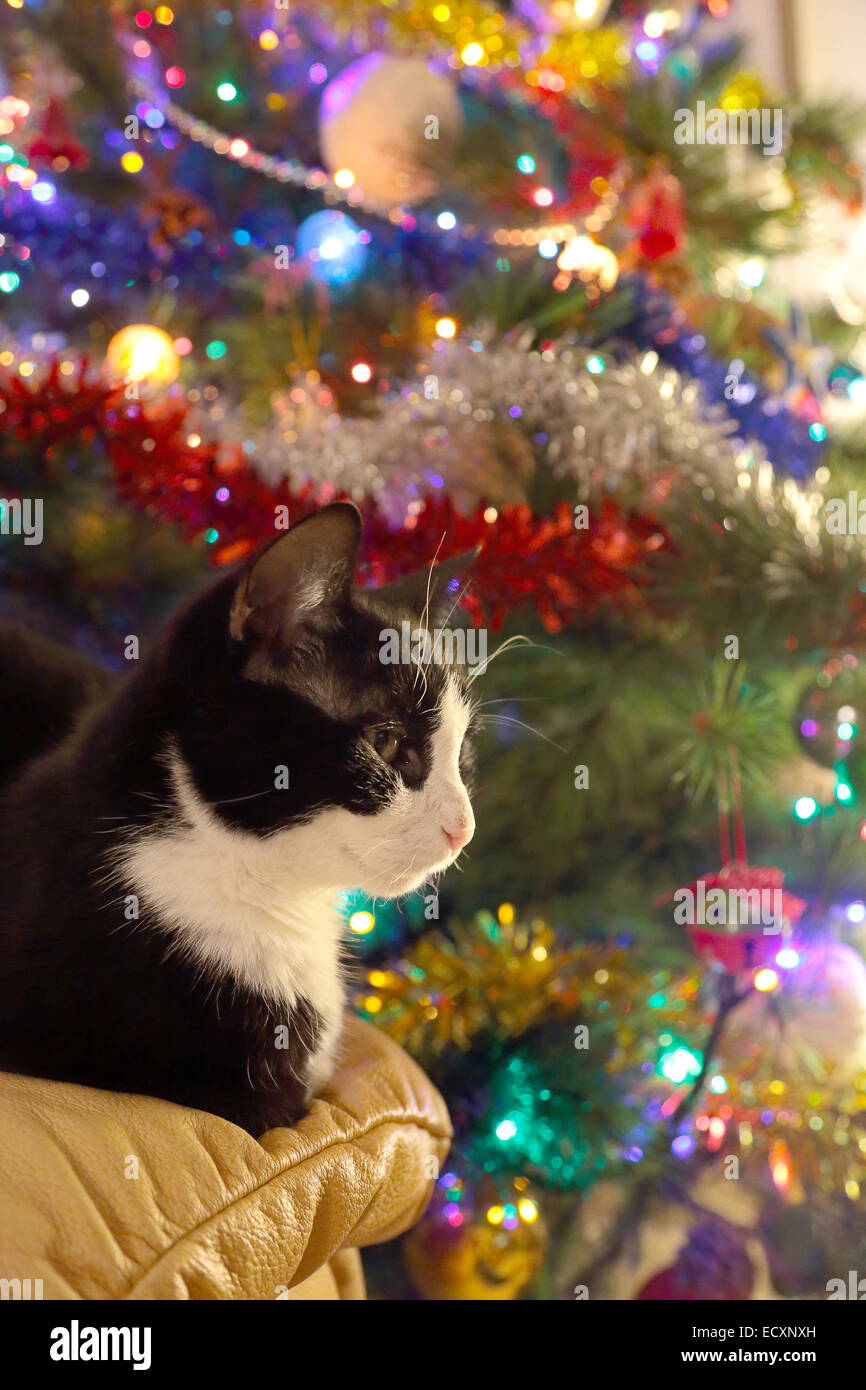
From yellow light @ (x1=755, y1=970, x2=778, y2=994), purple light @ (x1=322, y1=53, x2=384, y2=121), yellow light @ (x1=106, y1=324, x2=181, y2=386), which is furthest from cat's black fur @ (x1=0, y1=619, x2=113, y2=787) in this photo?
purple light @ (x1=322, y1=53, x2=384, y2=121)

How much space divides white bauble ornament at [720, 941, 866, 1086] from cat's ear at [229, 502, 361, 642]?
585mm

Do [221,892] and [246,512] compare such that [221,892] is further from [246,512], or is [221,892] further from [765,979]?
[765,979]

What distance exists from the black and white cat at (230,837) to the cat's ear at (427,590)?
0.05 m

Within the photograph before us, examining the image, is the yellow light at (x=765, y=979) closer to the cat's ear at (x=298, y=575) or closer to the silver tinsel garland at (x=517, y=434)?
the silver tinsel garland at (x=517, y=434)

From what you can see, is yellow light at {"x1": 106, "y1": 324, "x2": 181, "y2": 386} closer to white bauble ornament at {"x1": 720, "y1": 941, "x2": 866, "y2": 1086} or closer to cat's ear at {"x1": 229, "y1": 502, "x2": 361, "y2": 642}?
cat's ear at {"x1": 229, "y1": 502, "x2": 361, "y2": 642}

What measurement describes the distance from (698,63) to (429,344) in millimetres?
451

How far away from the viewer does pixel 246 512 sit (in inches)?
32.8

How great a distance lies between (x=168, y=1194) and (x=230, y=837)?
0.57ft

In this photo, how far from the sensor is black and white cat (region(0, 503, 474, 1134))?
1.71 ft

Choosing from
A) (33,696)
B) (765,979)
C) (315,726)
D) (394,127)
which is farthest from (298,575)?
(394,127)

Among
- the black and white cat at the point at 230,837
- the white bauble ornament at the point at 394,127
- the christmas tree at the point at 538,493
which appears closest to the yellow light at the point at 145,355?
the christmas tree at the point at 538,493

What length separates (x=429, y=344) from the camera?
1.02m
